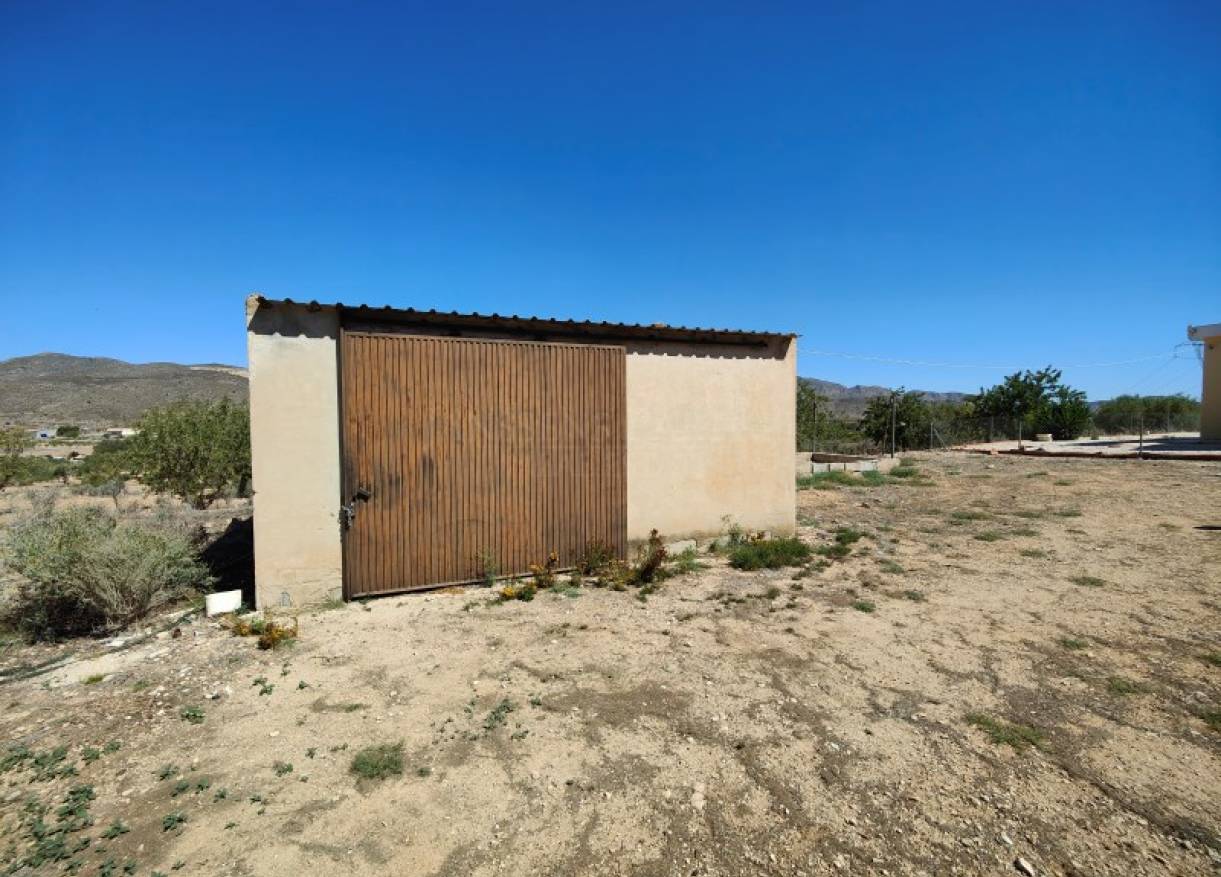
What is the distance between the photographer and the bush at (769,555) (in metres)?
7.95

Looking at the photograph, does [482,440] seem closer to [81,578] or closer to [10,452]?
[81,578]

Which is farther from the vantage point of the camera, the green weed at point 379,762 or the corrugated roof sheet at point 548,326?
the corrugated roof sheet at point 548,326

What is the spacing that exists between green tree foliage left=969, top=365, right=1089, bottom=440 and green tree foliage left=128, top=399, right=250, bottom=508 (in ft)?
122

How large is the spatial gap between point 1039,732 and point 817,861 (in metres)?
2.17

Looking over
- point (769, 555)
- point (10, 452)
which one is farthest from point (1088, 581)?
point (10, 452)

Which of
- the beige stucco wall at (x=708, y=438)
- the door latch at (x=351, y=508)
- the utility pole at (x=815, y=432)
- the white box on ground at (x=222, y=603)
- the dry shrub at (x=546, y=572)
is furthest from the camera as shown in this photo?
the utility pole at (x=815, y=432)

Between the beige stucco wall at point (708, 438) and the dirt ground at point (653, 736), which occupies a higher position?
the beige stucco wall at point (708, 438)

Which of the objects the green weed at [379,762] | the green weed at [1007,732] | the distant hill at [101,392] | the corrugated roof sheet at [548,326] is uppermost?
the distant hill at [101,392]

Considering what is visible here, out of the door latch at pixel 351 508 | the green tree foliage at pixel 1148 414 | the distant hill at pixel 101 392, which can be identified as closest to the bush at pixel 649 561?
the door latch at pixel 351 508

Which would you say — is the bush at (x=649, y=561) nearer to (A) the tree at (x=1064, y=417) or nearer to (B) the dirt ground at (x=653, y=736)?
(B) the dirt ground at (x=653, y=736)

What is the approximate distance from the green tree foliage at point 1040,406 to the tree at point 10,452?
4285 centimetres

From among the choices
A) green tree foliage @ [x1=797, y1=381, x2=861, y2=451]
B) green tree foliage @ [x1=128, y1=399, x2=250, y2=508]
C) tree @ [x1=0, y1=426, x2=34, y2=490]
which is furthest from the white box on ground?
green tree foliage @ [x1=797, y1=381, x2=861, y2=451]

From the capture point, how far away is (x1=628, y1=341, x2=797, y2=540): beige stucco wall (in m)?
8.13

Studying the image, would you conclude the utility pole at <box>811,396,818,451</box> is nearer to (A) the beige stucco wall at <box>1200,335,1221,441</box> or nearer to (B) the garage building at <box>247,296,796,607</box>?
(A) the beige stucco wall at <box>1200,335,1221,441</box>
